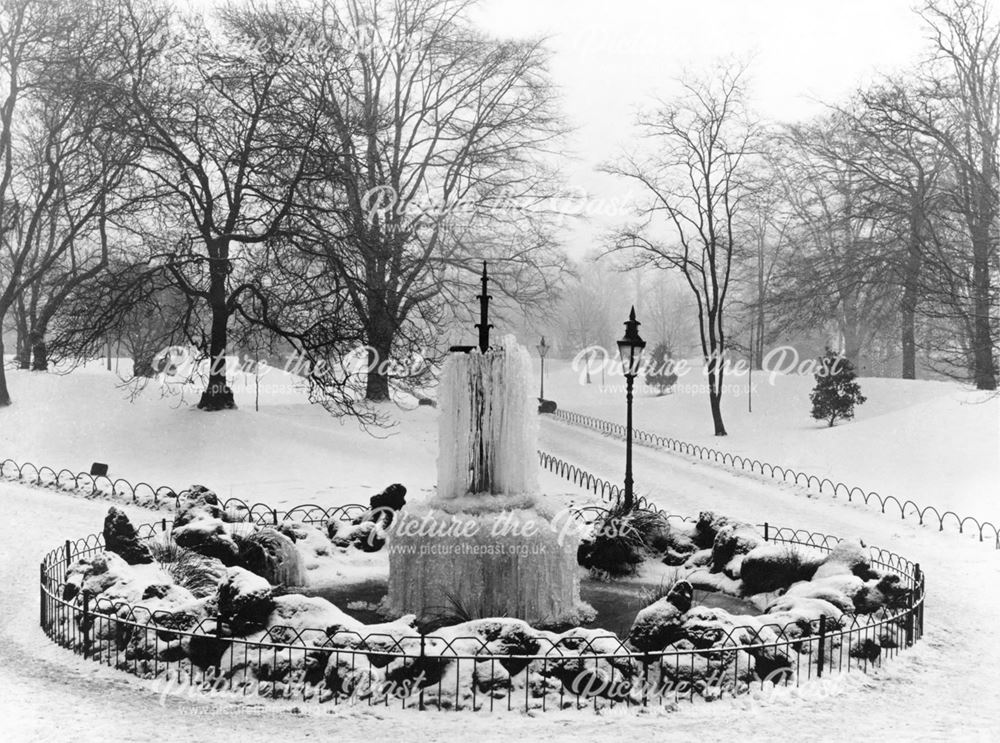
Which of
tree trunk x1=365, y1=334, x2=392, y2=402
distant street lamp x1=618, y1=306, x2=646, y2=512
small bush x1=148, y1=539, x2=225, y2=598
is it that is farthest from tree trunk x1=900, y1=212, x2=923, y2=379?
small bush x1=148, y1=539, x2=225, y2=598

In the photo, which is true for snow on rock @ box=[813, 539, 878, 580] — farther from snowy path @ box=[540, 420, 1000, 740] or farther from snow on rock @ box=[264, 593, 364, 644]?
snow on rock @ box=[264, 593, 364, 644]

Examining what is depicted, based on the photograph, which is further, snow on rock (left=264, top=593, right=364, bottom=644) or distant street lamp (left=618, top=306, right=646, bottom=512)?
distant street lamp (left=618, top=306, right=646, bottom=512)

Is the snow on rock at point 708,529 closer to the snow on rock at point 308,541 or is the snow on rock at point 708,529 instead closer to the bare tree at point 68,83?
the snow on rock at point 308,541

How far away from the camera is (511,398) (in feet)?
37.0

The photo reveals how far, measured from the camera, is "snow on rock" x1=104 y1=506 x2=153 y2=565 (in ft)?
38.1

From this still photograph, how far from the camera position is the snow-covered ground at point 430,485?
744cm

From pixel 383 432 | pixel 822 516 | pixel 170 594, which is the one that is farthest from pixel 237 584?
pixel 383 432

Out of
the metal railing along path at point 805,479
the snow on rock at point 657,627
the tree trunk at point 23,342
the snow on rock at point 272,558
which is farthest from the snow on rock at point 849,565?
the tree trunk at point 23,342

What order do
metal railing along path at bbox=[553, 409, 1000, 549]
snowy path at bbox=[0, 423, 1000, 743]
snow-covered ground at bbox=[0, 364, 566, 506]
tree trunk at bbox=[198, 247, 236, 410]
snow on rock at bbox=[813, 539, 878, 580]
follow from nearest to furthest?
1. snowy path at bbox=[0, 423, 1000, 743]
2. snow on rock at bbox=[813, 539, 878, 580]
3. metal railing along path at bbox=[553, 409, 1000, 549]
4. snow-covered ground at bbox=[0, 364, 566, 506]
5. tree trunk at bbox=[198, 247, 236, 410]

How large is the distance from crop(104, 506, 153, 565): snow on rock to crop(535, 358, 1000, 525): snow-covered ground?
14.8 metres

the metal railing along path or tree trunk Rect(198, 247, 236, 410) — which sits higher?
tree trunk Rect(198, 247, 236, 410)

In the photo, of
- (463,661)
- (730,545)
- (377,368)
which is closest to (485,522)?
(463,661)

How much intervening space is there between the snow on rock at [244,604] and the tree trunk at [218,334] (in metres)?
15.1

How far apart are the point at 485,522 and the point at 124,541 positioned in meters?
4.68
